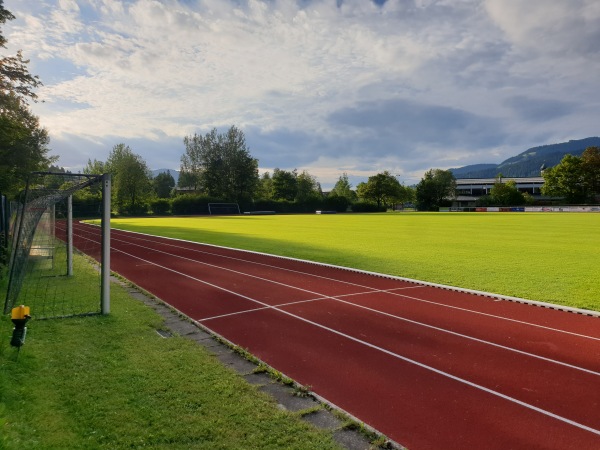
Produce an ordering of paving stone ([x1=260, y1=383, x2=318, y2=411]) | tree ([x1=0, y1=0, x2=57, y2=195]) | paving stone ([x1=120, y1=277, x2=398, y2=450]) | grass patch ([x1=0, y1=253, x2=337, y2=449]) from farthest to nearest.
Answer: tree ([x1=0, y1=0, x2=57, y2=195]) → paving stone ([x1=260, y1=383, x2=318, y2=411]) → paving stone ([x1=120, y1=277, x2=398, y2=450]) → grass patch ([x1=0, y1=253, x2=337, y2=449])

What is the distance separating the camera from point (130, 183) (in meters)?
69.8

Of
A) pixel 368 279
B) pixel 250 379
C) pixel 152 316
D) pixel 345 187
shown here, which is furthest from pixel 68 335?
pixel 345 187

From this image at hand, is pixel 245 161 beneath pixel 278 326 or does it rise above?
above

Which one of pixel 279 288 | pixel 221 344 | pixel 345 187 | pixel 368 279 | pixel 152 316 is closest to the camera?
pixel 221 344

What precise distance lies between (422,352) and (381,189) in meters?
92.8

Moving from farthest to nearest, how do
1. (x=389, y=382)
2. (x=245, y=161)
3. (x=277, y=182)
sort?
(x=277, y=182), (x=245, y=161), (x=389, y=382)

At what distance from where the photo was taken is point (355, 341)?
20.7 feet

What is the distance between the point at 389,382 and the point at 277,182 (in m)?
90.1

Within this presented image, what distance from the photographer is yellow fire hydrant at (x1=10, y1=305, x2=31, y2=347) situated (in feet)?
17.2

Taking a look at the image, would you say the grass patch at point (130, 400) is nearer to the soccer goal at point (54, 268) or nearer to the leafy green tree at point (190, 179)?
the soccer goal at point (54, 268)

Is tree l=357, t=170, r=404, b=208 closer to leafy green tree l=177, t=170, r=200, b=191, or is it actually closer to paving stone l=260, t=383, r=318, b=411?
leafy green tree l=177, t=170, r=200, b=191

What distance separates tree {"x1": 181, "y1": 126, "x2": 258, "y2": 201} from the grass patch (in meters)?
77.7

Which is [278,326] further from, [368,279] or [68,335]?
[368,279]

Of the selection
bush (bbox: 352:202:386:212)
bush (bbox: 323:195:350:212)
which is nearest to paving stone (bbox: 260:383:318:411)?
bush (bbox: 323:195:350:212)
